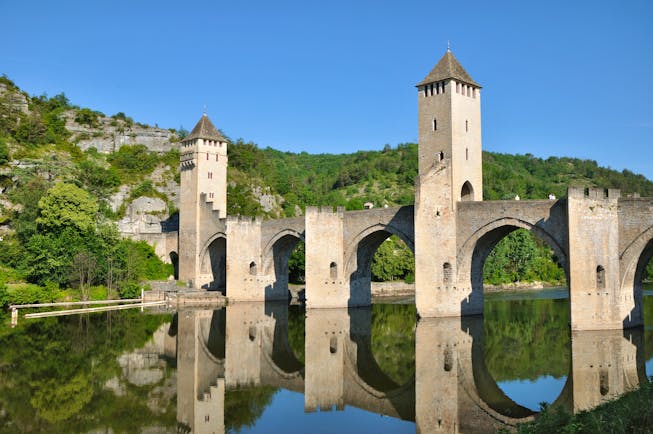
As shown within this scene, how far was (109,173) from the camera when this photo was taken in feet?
181

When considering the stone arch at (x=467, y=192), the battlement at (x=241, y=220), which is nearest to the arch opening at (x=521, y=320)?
the stone arch at (x=467, y=192)

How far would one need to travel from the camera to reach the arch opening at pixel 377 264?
3606 cm

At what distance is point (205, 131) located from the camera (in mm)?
45781

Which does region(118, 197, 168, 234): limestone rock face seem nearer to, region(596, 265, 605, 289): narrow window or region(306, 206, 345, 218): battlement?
region(306, 206, 345, 218): battlement

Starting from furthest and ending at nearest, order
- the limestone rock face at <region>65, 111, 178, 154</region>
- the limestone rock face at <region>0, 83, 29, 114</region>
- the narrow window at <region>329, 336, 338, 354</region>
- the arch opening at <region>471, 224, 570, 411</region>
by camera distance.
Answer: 1. the limestone rock face at <region>65, 111, 178, 154</region>
2. the limestone rock face at <region>0, 83, 29, 114</region>
3. the narrow window at <region>329, 336, 338, 354</region>
4. the arch opening at <region>471, 224, 570, 411</region>

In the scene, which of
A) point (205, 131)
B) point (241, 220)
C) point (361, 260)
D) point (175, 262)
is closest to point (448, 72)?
point (361, 260)

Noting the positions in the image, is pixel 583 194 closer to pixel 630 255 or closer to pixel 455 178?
pixel 630 255

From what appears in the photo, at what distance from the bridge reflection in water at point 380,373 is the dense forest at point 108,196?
1292cm

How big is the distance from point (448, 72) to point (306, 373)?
709 inches

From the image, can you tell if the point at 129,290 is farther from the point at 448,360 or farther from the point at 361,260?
the point at 448,360

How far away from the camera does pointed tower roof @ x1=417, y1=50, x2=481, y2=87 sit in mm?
31500

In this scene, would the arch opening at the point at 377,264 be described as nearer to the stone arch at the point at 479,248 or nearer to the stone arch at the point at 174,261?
the stone arch at the point at 479,248

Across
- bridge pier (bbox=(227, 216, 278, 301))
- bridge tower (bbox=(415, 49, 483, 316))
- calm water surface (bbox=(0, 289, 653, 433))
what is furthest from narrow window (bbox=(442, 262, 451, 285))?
bridge pier (bbox=(227, 216, 278, 301))

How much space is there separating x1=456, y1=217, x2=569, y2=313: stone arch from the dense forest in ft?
65.0
